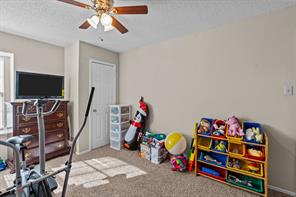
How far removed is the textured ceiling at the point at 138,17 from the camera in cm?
181

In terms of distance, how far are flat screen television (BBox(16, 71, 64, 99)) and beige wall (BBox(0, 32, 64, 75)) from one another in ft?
1.90

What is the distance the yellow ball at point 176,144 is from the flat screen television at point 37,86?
234cm

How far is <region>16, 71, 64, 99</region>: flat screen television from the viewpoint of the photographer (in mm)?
2377

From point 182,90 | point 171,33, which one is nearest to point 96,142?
point 182,90

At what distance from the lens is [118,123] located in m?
3.43

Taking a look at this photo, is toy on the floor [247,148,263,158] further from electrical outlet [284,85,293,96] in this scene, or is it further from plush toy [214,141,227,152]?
electrical outlet [284,85,293,96]

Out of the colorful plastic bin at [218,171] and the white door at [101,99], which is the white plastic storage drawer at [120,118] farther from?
the colorful plastic bin at [218,171]

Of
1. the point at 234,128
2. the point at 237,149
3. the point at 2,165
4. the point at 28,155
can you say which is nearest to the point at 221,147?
the point at 237,149

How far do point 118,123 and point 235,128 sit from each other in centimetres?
241

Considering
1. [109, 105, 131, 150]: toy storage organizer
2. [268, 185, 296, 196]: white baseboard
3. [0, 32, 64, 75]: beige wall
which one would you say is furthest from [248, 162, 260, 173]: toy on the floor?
[0, 32, 64, 75]: beige wall

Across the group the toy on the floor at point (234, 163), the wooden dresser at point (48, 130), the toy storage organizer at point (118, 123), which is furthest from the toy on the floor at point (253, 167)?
the wooden dresser at point (48, 130)

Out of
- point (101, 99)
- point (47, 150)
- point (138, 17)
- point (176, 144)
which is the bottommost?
point (47, 150)

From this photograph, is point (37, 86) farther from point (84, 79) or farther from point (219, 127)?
point (219, 127)

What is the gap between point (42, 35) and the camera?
275 centimetres
